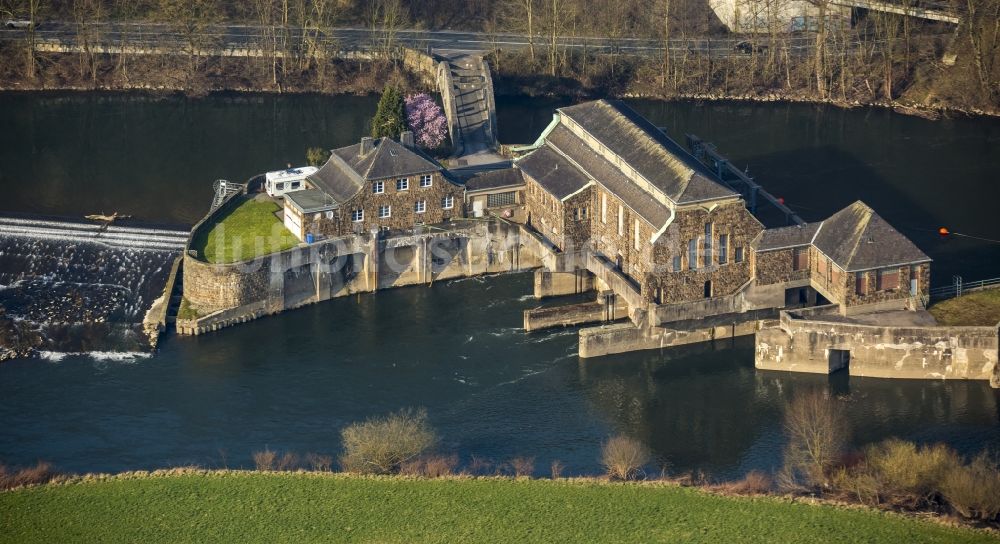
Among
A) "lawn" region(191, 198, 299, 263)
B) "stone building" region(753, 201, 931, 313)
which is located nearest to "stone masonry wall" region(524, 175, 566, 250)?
"stone building" region(753, 201, 931, 313)

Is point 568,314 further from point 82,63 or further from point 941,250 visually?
point 82,63

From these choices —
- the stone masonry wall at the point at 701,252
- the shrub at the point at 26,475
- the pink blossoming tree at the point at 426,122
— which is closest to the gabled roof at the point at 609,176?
the stone masonry wall at the point at 701,252

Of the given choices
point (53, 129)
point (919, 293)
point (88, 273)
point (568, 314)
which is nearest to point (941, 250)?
point (919, 293)

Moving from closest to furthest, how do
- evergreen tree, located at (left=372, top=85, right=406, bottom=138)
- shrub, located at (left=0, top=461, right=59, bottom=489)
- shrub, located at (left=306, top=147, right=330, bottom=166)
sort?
1. shrub, located at (left=0, top=461, right=59, bottom=489)
2. shrub, located at (left=306, top=147, right=330, bottom=166)
3. evergreen tree, located at (left=372, top=85, right=406, bottom=138)

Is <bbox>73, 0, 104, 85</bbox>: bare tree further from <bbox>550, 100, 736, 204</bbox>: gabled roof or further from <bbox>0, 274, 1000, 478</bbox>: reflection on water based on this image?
<bbox>550, 100, 736, 204</bbox>: gabled roof

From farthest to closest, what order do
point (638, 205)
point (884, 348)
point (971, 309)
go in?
point (638, 205), point (971, 309), point (884, 348)

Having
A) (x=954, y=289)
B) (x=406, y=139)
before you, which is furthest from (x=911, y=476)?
(x=406, y=139)

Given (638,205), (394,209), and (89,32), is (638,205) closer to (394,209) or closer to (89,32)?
(394,209)
